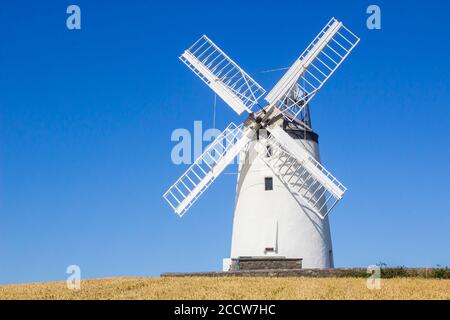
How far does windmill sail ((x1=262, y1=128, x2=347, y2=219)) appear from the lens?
2905 centimetres

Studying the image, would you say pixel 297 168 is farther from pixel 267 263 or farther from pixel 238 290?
pixel 238 290

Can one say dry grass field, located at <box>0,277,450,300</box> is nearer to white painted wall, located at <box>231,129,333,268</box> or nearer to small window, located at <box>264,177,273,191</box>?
white painted wall, located at <box>231,129,333,268</box>

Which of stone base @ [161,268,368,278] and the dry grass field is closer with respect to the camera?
the dry grass field

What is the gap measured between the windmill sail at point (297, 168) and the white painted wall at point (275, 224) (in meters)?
0.30

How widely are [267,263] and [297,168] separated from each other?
13.7 ft

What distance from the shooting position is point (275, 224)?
95.4ft

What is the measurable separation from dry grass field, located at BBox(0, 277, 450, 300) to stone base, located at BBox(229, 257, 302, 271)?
5.26 metres

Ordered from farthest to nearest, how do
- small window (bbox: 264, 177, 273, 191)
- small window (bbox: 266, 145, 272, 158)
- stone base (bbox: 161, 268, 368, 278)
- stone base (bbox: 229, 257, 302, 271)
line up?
small window (bbox: 266, 145, 272, 158)
small window (bbox: 264, 177, 273, 191)
stone base (bbox: 229, 257, 302, 271)
stone base (bbox: 161, 268, 368, 278)

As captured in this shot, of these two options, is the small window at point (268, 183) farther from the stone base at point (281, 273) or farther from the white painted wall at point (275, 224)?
the stone base at point (281, 273)

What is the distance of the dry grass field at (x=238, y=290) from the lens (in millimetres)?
17781

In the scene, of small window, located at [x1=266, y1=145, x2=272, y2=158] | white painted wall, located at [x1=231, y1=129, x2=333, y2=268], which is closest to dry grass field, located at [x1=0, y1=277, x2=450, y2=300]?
white painted wall, located at [x1=231, y1=129, x2=333, y2=268]

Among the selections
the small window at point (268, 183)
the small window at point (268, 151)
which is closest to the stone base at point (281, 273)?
the small window at point (268, 183)

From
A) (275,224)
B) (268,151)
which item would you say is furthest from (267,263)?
(268,151)
